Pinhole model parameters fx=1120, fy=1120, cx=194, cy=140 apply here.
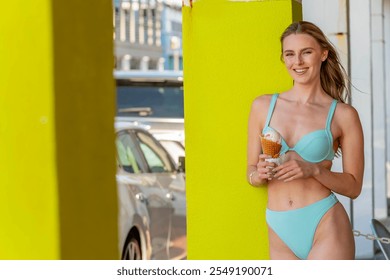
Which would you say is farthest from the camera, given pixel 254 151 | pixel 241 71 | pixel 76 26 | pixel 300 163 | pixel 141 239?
pixel 141 239

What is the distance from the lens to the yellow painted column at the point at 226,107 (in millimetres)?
4699

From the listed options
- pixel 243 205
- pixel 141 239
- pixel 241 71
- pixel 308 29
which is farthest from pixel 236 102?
pixel 141 239

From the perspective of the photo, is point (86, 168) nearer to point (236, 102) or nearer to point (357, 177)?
point (357, 177)

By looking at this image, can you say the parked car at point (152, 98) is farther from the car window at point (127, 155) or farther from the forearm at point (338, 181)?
the forearm at point (338, 181)

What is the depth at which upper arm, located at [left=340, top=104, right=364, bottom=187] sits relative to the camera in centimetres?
396

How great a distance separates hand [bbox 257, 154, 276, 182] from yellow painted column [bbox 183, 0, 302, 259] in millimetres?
736

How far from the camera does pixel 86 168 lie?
264 cm

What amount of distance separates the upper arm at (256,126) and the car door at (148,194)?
4.02m

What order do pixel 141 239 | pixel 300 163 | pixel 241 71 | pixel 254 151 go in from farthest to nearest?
pixel 141 239 < pixel 241 71 < pixel 254 151 < pixel 300 163

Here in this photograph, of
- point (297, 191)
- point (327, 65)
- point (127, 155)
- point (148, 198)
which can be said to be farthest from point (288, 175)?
point (127, 155)

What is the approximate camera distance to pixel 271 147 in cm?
385

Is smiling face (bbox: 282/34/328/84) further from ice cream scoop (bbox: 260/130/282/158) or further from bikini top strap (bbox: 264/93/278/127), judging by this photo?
ice cream scoop (bbox: 260/130/282/158)
